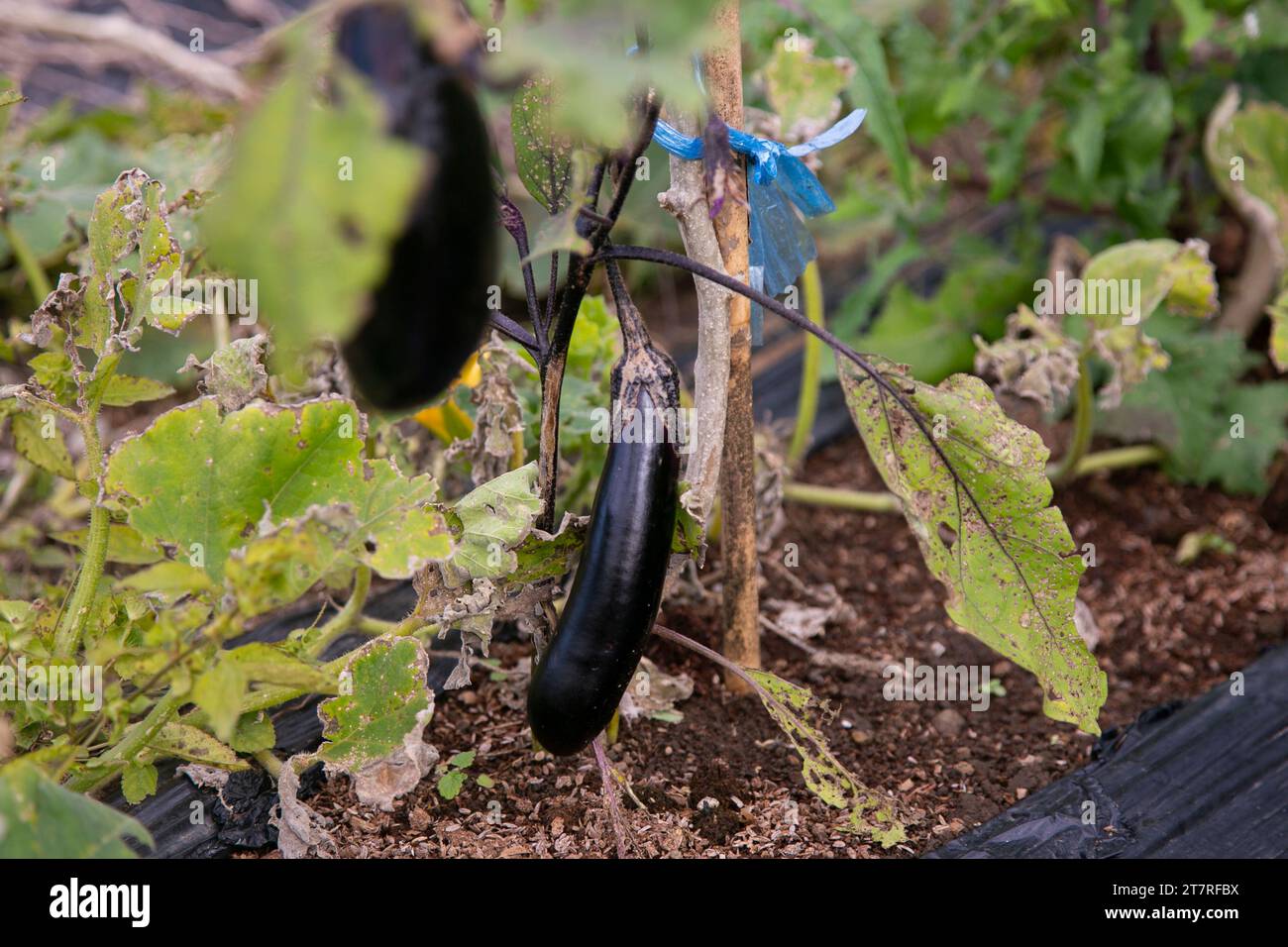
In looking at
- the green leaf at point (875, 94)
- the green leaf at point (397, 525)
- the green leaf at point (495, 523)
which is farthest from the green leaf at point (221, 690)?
the green leaf at point (875, 94)

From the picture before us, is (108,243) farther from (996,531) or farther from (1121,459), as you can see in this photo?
(1121,459)

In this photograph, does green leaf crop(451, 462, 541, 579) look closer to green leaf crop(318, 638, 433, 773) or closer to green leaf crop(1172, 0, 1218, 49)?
green leaf crop(318, 638, 433, 773)

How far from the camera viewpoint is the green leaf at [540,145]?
103 centimetres

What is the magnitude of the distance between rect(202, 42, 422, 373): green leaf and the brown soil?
703mm

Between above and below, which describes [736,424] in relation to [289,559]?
above

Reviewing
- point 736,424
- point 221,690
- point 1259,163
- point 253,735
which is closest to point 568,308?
point 736,424

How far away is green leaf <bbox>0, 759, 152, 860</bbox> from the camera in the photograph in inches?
32.6

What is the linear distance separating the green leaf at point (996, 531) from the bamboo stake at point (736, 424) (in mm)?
158

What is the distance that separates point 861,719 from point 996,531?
356 mm

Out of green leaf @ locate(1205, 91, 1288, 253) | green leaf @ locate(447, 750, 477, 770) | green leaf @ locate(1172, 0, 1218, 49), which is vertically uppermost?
green leaf @ locate(1172, 0, 1218, 49)

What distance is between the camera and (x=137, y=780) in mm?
1058

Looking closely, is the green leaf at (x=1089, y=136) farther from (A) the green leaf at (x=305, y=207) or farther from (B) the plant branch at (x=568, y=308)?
(A) the green leaf at (x=305, y=207)


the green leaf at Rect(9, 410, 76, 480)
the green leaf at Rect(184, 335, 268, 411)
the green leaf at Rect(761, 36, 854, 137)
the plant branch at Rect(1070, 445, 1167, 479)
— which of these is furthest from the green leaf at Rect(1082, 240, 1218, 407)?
the green leaf at Rect(9, 410, 76, 480)
